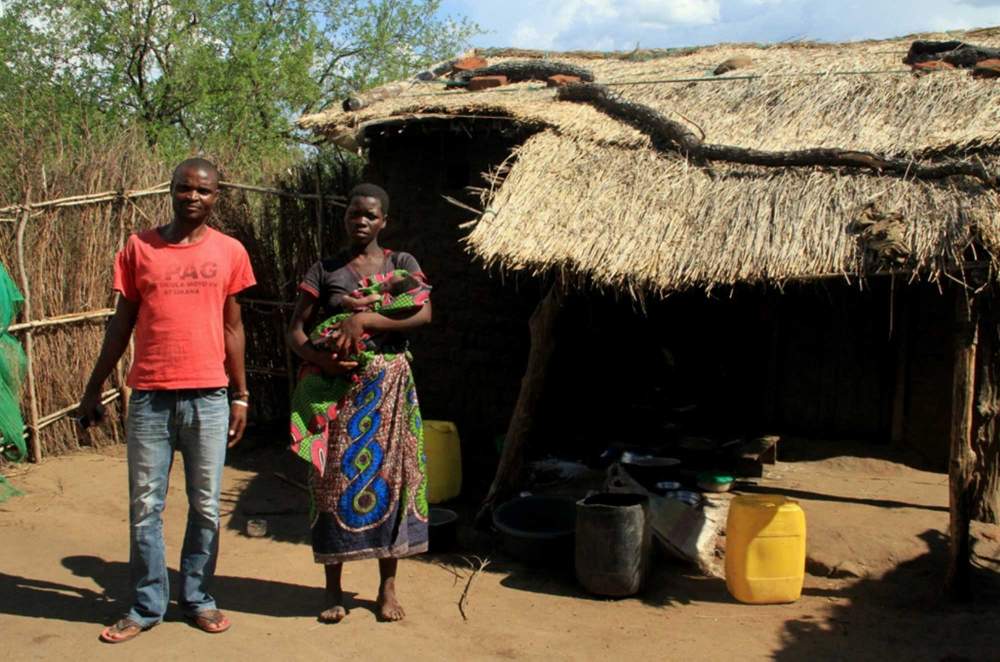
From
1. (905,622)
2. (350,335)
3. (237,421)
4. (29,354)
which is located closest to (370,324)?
(350,335)

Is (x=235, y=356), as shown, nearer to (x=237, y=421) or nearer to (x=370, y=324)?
(x=237, y=421)

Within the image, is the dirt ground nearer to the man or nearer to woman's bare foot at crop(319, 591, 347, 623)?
woman's bare foot at crop(319, 591, 347, 623)

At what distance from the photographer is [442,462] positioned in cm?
613

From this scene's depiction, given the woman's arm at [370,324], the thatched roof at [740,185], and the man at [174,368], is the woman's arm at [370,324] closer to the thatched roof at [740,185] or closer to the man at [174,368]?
the man at [174,368]

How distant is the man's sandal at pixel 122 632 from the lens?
3619mm

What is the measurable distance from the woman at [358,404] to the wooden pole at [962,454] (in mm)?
2574

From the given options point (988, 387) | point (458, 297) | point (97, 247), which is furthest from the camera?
point (97, 247)

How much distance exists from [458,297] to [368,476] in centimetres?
295

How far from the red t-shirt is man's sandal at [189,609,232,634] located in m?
0.95

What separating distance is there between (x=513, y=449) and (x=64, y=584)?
8.24 feet

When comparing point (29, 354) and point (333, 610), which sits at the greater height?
point (29, 354)

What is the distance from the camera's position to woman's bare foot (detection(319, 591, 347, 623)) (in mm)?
3908

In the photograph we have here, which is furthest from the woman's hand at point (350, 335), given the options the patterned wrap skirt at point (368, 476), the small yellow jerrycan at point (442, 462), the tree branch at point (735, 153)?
the tree branch at point (735, 153)

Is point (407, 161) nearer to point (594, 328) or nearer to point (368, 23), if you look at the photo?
point (594, 328)
